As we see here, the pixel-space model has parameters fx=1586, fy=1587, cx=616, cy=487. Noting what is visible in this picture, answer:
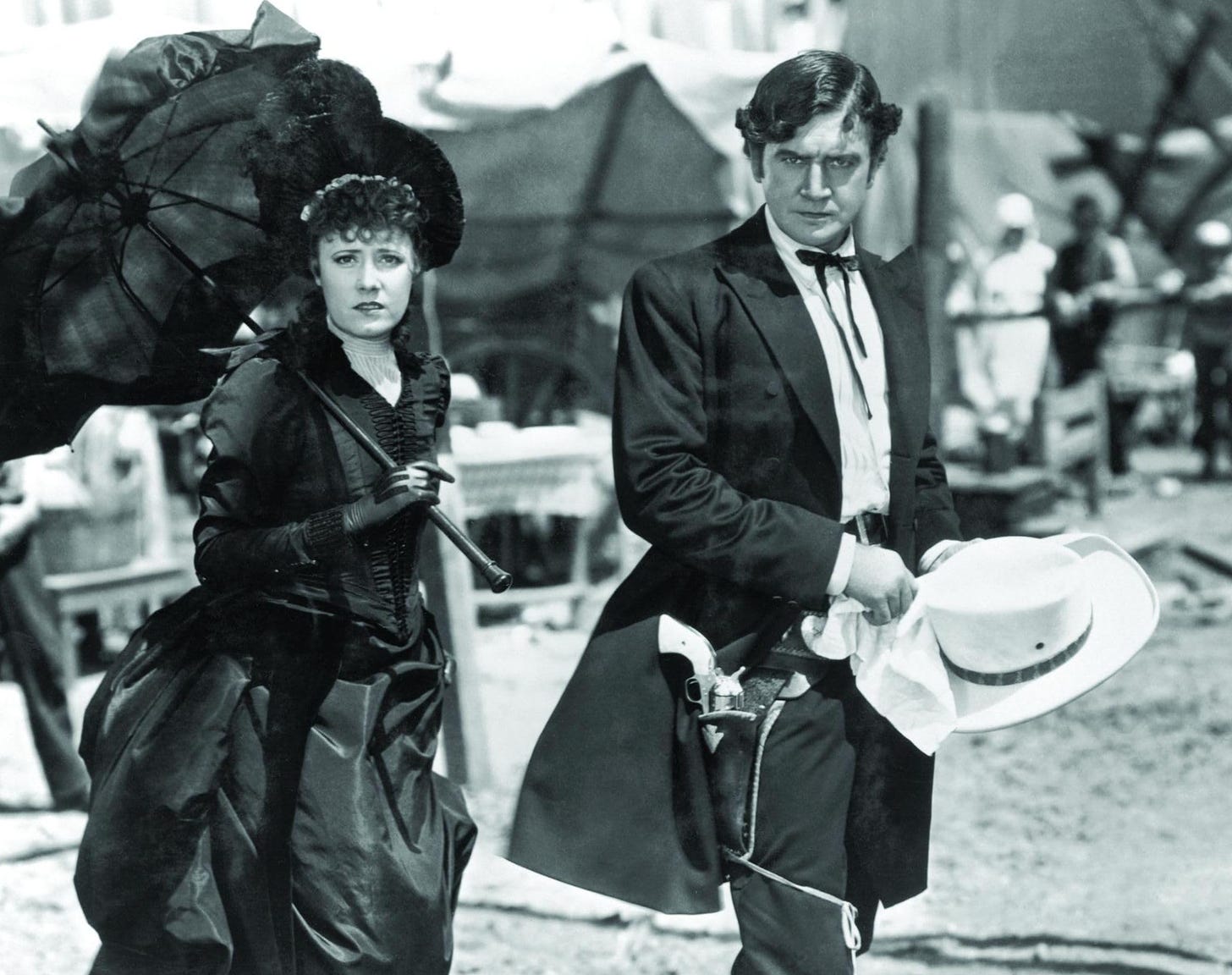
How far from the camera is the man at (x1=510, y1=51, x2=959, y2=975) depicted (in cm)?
262

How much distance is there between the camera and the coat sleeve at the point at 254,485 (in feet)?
8.39

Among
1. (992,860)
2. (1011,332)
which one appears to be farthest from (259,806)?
(1011,332)

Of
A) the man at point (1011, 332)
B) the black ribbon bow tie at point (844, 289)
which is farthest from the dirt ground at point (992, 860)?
the man at point (1011, 332)

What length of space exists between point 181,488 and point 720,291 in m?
7.35

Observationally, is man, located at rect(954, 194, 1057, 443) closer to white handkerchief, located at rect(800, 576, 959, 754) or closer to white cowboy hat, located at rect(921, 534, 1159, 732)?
white cowboy hat, located at rect(921, 534, 1159, 732)

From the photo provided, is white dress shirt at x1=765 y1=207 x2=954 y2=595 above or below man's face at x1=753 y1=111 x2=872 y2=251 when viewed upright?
below

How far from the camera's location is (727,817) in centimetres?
273

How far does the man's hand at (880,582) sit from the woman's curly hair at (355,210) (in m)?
0.94

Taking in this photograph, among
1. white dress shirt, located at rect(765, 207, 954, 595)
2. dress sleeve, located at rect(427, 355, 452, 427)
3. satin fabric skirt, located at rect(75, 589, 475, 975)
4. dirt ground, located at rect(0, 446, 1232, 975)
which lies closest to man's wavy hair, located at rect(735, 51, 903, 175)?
white dress shirt, located at rect(765, 207, 954, 595)

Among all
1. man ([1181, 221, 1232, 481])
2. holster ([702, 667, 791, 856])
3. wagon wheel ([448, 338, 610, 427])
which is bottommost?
man ([1181, 221, 1232, 481])

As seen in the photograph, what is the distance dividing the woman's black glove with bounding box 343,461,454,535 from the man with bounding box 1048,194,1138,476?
9.50m

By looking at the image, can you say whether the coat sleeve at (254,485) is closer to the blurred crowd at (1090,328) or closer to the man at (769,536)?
the man at (769,536)

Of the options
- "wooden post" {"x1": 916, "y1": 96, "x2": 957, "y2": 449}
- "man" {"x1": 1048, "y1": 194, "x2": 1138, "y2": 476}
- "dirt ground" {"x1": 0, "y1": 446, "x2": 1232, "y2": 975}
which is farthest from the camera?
"man" {"x1": 1048, "y1": 194, "x2": 1138, "y2": 476}

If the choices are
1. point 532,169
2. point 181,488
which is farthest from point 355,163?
point 181,488
